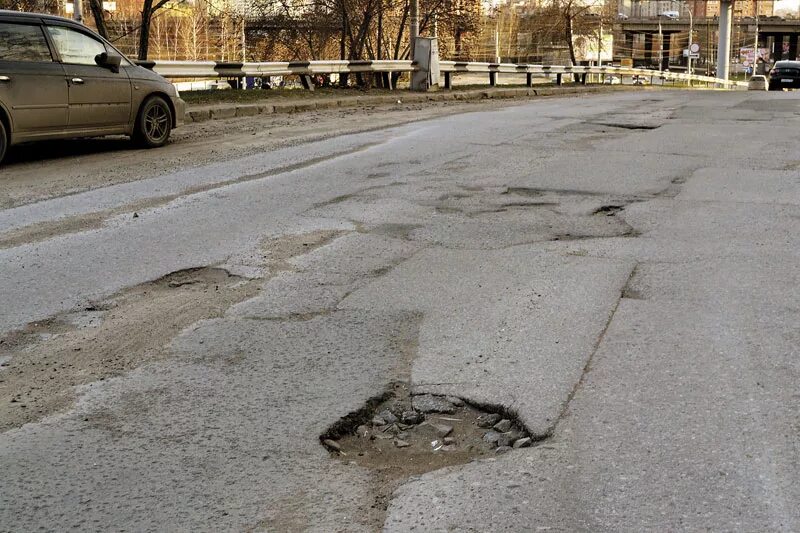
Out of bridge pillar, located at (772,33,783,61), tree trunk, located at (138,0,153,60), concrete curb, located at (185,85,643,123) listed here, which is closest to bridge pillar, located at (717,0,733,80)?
concrete curb, located at (185,85,643,123)

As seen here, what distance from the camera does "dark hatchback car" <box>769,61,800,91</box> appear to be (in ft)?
153

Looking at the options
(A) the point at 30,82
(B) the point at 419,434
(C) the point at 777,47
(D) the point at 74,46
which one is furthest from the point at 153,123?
(C) the point at 777,47

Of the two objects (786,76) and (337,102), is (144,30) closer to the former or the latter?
(337,102)

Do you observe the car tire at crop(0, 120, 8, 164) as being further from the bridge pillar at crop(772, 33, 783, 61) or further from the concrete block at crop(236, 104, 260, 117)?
the bridge pillar at crop(772, 33, 783, 61)

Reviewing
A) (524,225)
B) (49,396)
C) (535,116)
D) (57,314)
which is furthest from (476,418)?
(535,116)

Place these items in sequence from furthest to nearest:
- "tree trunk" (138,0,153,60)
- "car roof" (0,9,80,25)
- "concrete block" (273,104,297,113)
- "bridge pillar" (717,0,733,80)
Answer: "bridge pillar" (717,0,733,80) < "tree trunk" (138,0,153,60) < "concrete block" (273,104,297,113) < "car roof" (0,9,80,25)

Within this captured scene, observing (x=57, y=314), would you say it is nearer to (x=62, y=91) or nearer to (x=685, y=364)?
(x=685, y=364)

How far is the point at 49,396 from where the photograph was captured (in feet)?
12.9

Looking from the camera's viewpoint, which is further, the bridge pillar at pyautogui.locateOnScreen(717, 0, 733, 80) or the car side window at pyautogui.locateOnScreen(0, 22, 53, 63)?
the bridge pillar at pyautogui.locateOnScreen(717, 0, 733, 80)

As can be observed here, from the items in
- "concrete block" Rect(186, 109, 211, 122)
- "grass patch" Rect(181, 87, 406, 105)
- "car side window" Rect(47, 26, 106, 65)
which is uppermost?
"car side window" Rect(47, 26, 106, 65)

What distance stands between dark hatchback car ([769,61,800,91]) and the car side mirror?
42.5m

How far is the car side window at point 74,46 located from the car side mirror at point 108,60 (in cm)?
7

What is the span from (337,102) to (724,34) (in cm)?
4728

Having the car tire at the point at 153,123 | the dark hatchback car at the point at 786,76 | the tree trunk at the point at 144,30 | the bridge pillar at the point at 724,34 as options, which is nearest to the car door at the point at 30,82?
the car tire at the point at 153,123
